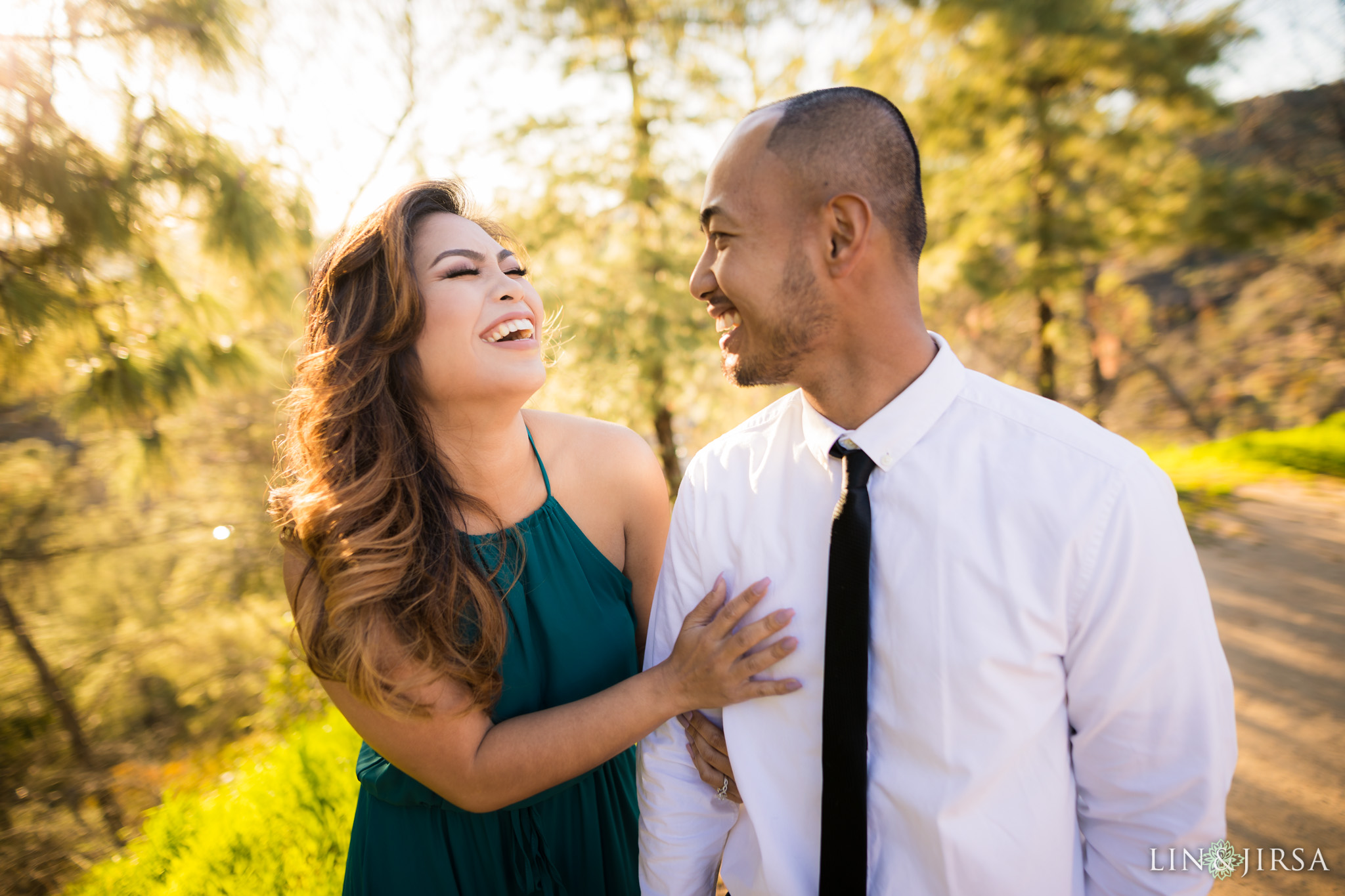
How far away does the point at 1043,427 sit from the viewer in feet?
4.79

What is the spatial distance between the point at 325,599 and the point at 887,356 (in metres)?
1.59

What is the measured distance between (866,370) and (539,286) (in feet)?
27.1

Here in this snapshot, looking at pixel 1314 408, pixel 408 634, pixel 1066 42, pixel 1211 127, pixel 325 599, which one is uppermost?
pixel 1066 42

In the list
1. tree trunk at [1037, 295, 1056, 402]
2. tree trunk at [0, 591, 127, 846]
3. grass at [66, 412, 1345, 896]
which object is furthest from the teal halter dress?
tree trunk at [1037, 295, 1056, 402]

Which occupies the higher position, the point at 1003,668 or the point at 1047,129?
the point at 1047,129

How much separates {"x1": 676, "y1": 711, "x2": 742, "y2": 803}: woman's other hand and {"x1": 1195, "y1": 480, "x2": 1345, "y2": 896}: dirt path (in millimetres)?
2238

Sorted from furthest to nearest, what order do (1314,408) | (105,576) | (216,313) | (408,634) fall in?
(1314,408) < (105,576) < (216,313) < (408,634)

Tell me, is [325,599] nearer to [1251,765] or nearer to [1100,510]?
[1100,510]

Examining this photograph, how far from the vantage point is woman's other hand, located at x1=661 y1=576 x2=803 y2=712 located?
1605 mm

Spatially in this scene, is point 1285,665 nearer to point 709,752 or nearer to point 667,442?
point 709,752

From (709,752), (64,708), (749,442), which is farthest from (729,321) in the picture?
(64,708)

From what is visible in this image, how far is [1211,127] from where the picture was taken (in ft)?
26.9

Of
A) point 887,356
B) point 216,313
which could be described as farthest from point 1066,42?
point 216,313

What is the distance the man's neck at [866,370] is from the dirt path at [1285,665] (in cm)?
255
